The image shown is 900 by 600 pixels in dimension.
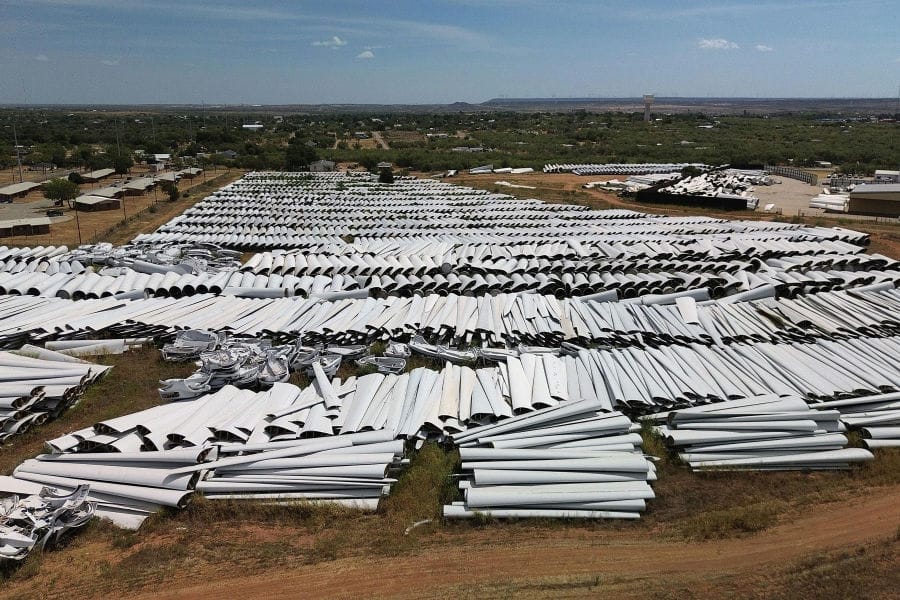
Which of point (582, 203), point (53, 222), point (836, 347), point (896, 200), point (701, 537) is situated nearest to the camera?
point (701, 537)

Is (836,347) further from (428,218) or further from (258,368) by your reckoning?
(428,218)

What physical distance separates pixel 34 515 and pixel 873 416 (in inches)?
518

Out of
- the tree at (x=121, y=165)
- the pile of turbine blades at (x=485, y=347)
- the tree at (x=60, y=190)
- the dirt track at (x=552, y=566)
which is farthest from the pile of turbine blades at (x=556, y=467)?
the tree at (x=121, y=165)

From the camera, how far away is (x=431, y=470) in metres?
9.44

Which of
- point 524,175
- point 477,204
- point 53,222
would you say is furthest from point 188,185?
point 524,175

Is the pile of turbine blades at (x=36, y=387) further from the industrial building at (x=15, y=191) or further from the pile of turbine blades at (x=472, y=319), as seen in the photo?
the industrial building at (x=15, y=191)

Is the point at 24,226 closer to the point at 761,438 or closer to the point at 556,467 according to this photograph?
the point at 556,467

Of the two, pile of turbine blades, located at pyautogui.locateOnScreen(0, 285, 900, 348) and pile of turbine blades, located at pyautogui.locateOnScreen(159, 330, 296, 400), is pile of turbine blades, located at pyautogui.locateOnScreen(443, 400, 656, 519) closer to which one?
pile of turbine blades, located at pyautogui.locateOnScreen(0, 285, 900, 348)

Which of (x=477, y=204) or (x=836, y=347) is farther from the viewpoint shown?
(x=477, y=204)

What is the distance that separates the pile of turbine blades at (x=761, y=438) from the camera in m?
9.55

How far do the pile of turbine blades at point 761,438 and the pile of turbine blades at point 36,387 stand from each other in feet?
35.8

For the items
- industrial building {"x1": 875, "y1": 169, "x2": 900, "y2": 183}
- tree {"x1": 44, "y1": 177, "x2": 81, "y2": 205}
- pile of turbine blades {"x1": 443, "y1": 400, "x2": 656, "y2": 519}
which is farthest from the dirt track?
industrial building {"x1": 875, "y1": 169, "x2": 900, "y2": 183}

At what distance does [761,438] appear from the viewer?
977cm

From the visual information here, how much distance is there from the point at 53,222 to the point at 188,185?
16707 millimetres
